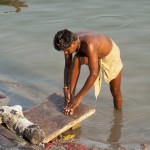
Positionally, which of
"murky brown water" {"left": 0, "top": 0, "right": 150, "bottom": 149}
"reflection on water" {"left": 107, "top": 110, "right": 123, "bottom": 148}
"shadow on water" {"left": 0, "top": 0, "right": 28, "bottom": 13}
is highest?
"shadow on water" {"left": 0, "top": 0, "right": 28, "bottom": 13}

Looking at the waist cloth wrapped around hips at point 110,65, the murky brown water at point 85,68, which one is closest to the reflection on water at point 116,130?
the murky brown water at point 85,68

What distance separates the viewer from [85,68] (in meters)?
7.30

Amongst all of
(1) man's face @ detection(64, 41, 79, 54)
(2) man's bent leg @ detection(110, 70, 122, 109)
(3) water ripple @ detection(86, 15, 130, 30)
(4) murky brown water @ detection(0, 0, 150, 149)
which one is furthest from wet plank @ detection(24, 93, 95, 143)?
(3) water ripple @ detection(86, 15, 130, 30)

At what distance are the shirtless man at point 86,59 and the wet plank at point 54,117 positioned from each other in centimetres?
11

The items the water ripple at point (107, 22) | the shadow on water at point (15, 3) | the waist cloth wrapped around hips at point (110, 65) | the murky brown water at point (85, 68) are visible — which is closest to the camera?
the waist cloth wrapped around hips at point (110, 65)

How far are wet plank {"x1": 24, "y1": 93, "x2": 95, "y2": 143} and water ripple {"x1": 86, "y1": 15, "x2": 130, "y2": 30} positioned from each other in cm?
388

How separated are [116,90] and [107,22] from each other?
151 inches

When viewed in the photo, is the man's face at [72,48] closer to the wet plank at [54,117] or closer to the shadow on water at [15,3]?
the wet plank at [54,117]

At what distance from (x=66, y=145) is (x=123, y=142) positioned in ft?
2.93

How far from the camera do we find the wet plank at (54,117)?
4.79 meters

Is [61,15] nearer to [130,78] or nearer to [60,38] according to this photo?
[130,78]

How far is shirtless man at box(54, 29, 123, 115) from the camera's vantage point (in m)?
4.54

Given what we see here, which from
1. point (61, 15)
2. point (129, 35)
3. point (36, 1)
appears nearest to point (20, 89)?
point (129, 35)

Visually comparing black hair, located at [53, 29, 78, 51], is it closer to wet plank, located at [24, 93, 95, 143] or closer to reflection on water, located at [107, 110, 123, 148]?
wet plank, located at [24, 93, 95, 143]
